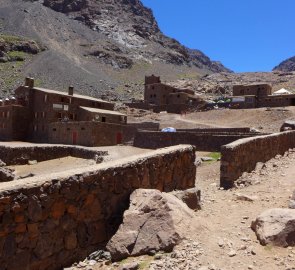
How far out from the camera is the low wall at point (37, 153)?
105ft

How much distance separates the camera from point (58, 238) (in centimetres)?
579

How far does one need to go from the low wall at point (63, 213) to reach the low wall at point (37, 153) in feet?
79.3

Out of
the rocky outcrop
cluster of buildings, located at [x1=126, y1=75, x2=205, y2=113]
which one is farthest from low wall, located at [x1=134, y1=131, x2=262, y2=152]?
the rocky outcrop

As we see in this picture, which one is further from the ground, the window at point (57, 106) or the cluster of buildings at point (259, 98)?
the cluster of buildings at point (259, 98)

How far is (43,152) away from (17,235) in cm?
2902

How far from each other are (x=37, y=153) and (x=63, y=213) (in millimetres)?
28633

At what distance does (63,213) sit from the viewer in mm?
5867

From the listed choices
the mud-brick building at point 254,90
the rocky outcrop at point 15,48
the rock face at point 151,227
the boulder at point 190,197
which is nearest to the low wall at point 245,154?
the boulder at point 190,197

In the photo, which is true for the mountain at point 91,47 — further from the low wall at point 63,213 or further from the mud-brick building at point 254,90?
the low wall at point 63,213

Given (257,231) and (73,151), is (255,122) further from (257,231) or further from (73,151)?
(257,231)

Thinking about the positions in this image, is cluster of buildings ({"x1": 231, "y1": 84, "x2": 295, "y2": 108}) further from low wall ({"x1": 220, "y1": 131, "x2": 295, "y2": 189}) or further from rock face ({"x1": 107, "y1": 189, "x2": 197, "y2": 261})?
rock face ({"x1": 107, "y1": 189, "x2": 197, "y2": 261})

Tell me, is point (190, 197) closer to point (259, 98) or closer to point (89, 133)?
point (89, 133)

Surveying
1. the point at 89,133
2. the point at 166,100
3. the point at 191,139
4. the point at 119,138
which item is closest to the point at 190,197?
the point at 191,139

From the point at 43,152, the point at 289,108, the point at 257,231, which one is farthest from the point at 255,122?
the point at 257,231
